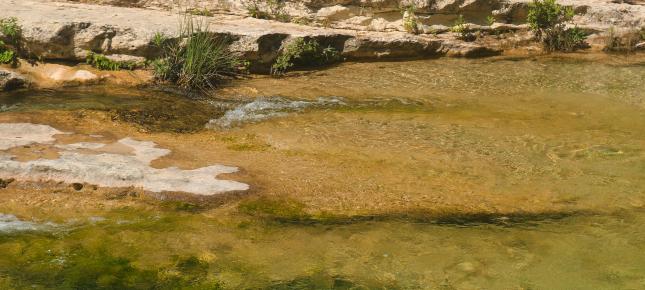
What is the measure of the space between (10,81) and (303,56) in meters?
3.74

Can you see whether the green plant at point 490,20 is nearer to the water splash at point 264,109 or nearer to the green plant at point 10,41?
the water splash at point 264,109

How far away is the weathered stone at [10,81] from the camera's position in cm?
728

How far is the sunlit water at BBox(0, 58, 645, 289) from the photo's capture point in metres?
3.72

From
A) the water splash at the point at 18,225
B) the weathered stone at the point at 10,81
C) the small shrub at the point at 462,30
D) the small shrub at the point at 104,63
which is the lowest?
the water splash at the point at 18,225

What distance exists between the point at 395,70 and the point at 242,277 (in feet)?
19.8

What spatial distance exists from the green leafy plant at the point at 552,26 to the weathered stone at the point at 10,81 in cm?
768

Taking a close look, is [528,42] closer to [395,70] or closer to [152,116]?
[395,70]

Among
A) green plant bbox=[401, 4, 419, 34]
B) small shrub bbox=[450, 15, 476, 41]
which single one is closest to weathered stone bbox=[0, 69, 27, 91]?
green plant bbox=[401, 4, 419, 34]

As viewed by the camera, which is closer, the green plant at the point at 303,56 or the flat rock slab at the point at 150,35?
the flat rock slab at the point at 150,35

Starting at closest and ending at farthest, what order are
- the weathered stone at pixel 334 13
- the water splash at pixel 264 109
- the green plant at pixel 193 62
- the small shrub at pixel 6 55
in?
the water splash at pixel 264 109, the small shrub at pixel 6 55, the green plant at pixel 193 62, the weathered stone at pixel 334 13

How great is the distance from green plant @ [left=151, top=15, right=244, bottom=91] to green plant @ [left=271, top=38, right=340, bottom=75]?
76 cm

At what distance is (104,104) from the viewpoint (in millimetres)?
6883

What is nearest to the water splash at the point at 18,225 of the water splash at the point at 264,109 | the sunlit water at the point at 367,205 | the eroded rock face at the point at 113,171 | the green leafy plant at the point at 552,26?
the sunlit water at the point at 367,205

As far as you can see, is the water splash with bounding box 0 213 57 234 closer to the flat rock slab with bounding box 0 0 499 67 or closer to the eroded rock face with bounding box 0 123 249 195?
the eroded rock face with bounding box 0 123 249 195
